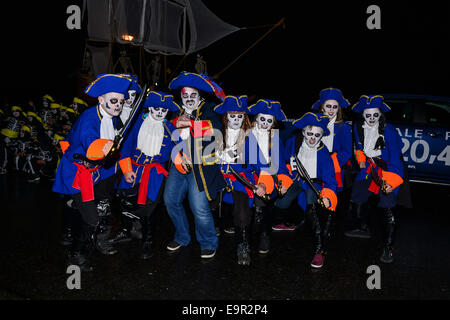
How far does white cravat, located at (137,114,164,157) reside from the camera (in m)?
3.83

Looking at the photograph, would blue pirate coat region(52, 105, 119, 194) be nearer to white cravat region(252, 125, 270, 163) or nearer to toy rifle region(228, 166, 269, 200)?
toy rifle region(228, 166, 269, 200)

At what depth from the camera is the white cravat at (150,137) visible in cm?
383

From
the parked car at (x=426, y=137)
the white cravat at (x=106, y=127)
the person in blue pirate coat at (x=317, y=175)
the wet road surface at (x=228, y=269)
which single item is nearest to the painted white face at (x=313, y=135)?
the person in blue pirate coat at (x=317, y=175)

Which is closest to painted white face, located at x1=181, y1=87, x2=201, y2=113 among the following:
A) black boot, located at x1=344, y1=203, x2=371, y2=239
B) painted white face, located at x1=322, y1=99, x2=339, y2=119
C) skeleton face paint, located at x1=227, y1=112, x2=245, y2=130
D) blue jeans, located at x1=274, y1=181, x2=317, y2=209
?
skeleton face paint, located at x1=227, y1=112, x2=245, y2=130

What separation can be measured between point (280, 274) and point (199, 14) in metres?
9.97

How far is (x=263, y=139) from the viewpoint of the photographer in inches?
150

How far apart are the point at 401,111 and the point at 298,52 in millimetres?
9331

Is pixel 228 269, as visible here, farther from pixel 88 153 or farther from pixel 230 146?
pixel 88 153

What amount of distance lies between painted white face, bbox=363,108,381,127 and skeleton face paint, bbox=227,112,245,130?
140 cm

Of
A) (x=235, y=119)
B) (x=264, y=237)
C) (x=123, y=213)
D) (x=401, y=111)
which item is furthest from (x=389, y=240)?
(x=401, y=111)

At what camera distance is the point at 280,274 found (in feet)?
11.9
